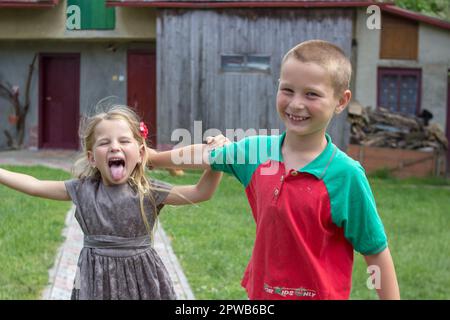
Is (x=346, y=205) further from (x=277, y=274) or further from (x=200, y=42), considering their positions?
(x=200, y=42)

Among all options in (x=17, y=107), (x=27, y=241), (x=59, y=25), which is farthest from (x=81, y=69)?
(x=27, y=241)

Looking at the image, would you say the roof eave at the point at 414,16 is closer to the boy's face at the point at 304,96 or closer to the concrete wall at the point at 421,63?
the concrete wall at the point at 421,63

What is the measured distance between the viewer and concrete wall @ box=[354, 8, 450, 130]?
1502 centimetres

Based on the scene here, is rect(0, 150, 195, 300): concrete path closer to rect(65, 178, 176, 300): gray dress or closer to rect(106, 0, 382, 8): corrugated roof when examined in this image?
rect(65, 178, 176, 300): gray dress

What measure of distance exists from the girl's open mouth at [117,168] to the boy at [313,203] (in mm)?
460

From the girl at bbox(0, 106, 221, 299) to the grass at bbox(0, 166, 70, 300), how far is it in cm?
292

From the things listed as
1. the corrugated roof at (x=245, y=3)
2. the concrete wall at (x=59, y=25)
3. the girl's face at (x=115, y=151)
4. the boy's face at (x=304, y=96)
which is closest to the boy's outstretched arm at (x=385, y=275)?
the boy's face at (x=304, y=96)

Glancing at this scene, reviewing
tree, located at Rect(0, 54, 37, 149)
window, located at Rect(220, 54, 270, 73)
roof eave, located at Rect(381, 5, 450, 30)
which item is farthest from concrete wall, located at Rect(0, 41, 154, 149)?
roof eave, located at Rect(381, 5, 450, 30)

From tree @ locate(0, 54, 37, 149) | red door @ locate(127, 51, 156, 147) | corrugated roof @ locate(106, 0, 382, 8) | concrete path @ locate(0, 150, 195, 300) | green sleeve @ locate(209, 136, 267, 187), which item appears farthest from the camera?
tree @ locate(0, 54, 37, 149)

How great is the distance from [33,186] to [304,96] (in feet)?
3.23

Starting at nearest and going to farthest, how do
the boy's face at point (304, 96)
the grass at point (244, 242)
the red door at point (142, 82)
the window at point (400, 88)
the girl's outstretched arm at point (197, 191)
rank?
the boy's face at point (304, 96) → the girl's outstretched arm at point (197, 191) → the grass at point (244, 242) → the window at point (400, 88) → the red door at point (142, 82)

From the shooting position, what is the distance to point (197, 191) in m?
2.72

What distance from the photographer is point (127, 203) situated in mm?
2672

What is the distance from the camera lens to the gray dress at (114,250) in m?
2.66
